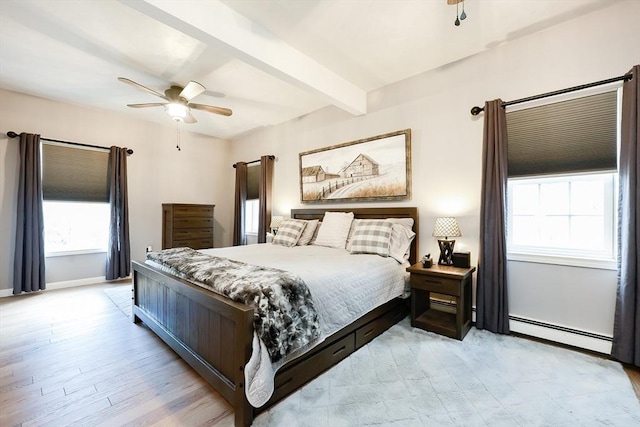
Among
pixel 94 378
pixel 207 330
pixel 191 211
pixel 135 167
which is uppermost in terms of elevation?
pixel 135 167

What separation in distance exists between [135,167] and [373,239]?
4.52 m

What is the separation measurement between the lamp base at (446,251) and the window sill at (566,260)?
0.52 m

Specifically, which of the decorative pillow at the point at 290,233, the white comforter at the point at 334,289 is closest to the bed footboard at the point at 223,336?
the white comforter at the point at 334,289

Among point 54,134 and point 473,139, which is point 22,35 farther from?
point 473,139

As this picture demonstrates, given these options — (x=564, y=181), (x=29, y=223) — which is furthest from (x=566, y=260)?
(x=29, y=223)

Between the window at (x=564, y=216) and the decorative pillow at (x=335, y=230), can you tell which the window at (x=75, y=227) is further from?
the window at (x=564, y=216)

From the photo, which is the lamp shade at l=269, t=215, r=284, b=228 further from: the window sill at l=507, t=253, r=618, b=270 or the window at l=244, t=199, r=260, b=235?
the window sill at l=507, t=253, r=618, b=270

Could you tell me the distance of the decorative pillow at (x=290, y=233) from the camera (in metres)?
3.81

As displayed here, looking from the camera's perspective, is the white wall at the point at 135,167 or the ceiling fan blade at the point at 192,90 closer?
the ceiling fan blade at the point at 192,90

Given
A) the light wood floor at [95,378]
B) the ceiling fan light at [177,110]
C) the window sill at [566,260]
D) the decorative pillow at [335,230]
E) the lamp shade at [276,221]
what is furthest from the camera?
the lamp shade at [276,221]

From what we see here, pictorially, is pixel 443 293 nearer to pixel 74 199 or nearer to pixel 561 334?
pixel 561 334

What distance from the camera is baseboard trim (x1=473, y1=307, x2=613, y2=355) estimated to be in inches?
88.3

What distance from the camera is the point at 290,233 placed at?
12.7 ft

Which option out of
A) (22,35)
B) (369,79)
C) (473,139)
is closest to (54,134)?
(22,35)
